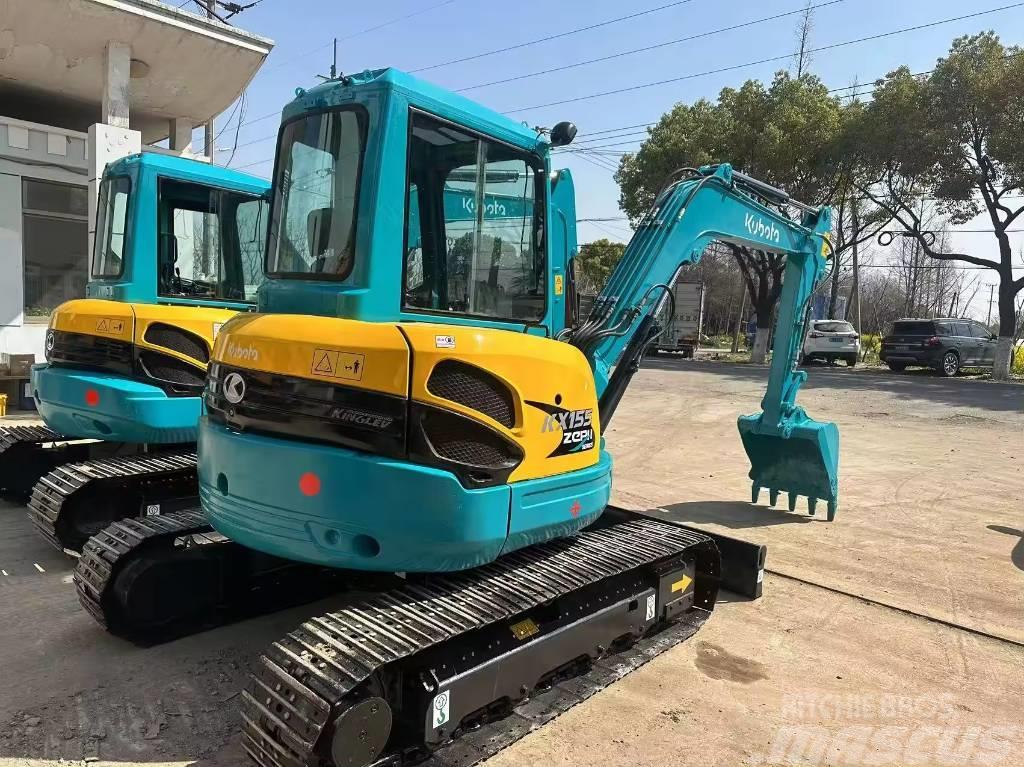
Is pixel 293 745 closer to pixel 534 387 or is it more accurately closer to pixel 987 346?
pixel 534 387

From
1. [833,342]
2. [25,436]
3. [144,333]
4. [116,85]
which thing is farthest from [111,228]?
[833,342]

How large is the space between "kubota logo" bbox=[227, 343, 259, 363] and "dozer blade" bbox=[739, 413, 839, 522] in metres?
5.11

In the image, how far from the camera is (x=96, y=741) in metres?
3.36

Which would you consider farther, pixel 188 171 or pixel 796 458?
pixel 796 458

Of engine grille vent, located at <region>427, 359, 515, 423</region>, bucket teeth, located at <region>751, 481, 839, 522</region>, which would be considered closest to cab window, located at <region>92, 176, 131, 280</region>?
engine grille vent, located at <region>427, 359, 515, 423</region>

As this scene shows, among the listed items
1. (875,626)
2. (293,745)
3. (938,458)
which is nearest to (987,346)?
(938,458)

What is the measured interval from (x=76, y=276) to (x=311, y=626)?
13.1 metres

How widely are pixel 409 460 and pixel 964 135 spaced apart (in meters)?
24.3

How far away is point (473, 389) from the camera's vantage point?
325 cm

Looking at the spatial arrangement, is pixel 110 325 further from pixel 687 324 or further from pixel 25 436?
pixel 687 324

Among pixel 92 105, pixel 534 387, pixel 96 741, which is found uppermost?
pixel 92 105

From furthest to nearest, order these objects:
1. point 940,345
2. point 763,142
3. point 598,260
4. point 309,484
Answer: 1. point 598,260
2. point 763,142
3. point 940,345
4. point 309,484

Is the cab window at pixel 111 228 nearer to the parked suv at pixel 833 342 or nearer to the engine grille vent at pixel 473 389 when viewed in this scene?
the engine grille vent at pixel 473 389

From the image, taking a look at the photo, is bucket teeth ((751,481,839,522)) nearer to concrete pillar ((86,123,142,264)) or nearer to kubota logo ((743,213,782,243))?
kubota logo ((743,213,782,243))
